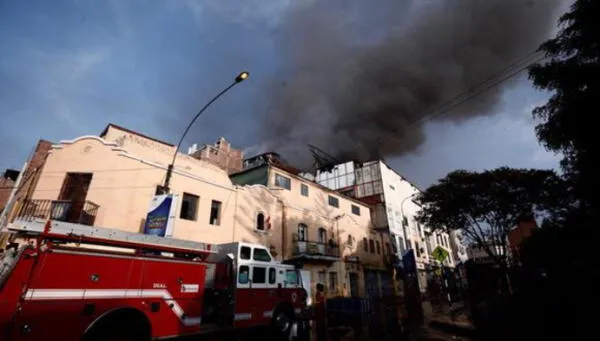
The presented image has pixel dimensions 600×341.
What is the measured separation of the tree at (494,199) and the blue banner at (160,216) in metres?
21.0

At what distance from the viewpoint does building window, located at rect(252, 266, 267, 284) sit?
9.85 meters

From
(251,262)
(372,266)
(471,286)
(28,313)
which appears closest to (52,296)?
(28,313)

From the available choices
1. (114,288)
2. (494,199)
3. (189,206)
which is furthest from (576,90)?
(189,206)

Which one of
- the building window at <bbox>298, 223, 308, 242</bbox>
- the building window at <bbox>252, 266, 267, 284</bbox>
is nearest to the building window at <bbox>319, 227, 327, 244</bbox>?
the building window at <bbox>298, 223, 308, 242</bbox>

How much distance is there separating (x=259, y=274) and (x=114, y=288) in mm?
4915

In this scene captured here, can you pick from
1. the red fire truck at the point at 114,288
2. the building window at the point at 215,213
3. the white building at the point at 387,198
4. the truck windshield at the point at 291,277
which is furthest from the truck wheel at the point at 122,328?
the white building at the point at 387,198

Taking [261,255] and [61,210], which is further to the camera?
[61,210]

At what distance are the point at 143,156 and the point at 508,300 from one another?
18709mm

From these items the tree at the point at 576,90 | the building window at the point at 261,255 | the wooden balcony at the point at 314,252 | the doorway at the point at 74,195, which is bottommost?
the building window at the point at 261,255

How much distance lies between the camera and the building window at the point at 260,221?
19.7 m

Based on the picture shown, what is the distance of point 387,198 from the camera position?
116ft

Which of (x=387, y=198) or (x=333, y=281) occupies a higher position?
(x=387, y=198)

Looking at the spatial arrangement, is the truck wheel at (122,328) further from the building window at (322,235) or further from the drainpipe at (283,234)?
the building window at (322,235)

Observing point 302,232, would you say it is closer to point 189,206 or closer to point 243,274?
point 189,206
